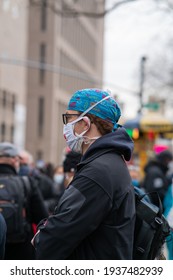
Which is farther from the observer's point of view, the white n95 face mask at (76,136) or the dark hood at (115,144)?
the white n95 face mask at (76,136)

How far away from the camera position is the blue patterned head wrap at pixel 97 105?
12.1 ft

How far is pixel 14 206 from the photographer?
5.73 meters

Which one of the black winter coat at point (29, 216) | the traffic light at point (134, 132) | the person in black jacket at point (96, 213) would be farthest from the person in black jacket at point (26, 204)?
the traffic light at point (134, 132)

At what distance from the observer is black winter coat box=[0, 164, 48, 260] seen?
5.99 m

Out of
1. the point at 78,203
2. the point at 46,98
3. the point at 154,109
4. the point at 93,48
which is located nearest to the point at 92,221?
the point at 78,203

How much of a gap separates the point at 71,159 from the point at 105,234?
3019mm

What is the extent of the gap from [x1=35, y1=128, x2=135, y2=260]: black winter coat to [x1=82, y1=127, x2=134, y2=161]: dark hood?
6cm

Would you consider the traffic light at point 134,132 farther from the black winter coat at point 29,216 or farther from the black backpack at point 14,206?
the black backpack at point 14,206

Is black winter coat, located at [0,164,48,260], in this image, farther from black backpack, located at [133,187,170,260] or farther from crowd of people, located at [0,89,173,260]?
black backpack, located at [133,187,170,260]

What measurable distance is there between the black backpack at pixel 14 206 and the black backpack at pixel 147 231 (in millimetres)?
2150

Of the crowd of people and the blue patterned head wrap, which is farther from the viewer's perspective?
the blue patterned head wrap

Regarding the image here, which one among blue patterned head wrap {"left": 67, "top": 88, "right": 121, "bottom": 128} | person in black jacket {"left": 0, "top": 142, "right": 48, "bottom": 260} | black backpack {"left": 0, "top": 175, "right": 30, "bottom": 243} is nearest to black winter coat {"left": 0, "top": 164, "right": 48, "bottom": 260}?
person in black jacket {"left": 0, "top": 142, "right": 48, "bottom": 260}

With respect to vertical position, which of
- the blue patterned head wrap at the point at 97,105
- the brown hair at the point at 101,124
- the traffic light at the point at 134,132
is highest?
the blue patterned head wrap at the point at 97,105

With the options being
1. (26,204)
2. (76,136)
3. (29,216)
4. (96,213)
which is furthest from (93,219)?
(29,216)
